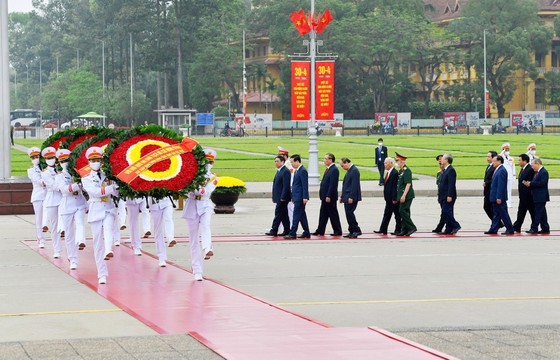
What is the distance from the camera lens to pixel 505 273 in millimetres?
17469

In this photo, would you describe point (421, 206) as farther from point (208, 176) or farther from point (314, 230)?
point (208, 176)

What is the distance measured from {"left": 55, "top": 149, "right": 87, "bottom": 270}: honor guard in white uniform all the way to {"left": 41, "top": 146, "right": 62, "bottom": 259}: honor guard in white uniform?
103 cm

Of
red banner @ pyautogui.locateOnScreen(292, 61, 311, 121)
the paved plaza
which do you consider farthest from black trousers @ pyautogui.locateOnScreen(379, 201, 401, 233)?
red banner @ pyautogui.locateOnScreen(292, 61, 311, 121)

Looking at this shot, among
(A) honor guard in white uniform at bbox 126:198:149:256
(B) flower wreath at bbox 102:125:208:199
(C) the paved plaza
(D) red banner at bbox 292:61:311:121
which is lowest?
(C) the paved plaza

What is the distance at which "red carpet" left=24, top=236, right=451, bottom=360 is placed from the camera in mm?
11055

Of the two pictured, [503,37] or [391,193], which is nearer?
[391,193]

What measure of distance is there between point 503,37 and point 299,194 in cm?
8766

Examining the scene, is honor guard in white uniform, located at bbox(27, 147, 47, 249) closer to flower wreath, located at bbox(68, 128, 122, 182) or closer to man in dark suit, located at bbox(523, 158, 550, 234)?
flower wreath, located at bbox(68, 128, 122, 182)

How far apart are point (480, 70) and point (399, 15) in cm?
1033

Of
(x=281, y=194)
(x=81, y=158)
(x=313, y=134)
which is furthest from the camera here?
(x=313, y=134)

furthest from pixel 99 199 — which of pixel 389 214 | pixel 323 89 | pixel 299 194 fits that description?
pixel 323 89

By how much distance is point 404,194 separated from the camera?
23.3m

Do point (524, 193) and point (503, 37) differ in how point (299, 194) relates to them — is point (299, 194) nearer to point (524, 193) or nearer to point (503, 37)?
point (524, 193)

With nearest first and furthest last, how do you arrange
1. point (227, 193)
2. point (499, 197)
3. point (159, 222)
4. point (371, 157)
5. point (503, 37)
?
point (159, 222)
point (499, 197)
point (227, 193)
point (371, 157)
point (503, 37)
